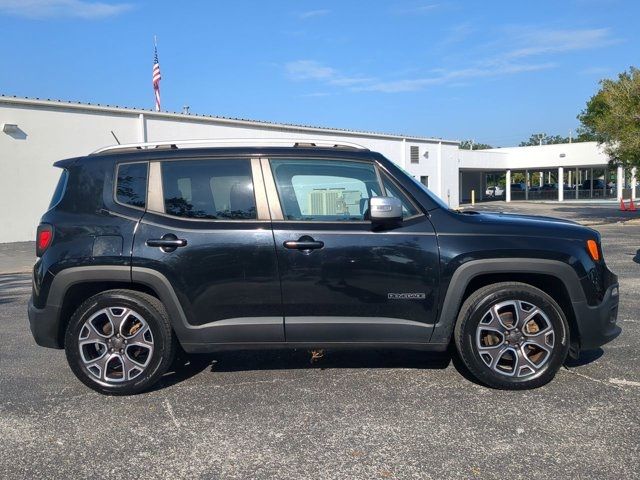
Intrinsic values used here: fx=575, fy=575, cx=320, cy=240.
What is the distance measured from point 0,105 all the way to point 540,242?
17.9 metres

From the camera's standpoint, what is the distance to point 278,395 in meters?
4.34

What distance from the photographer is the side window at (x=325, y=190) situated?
14.3 ft

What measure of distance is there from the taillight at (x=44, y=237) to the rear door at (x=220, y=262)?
2.30 feet

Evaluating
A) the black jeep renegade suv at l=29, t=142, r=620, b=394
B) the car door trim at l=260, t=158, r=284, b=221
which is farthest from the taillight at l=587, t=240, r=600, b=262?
the car door trim at l=260, t=158, r=284, b=221

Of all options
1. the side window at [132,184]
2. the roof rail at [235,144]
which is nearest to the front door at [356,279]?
the roof rail at [235,144]

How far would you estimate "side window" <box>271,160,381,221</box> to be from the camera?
4367 millimetres

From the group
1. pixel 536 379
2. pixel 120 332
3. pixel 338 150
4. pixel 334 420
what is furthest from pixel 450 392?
pixel 120 332

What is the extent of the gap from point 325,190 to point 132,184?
1517 mm

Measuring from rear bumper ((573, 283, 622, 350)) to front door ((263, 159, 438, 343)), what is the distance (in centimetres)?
109

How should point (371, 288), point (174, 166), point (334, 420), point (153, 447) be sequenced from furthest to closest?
point (174, 166)
point (371, 288)
point (334, 420)
point (153, 447)

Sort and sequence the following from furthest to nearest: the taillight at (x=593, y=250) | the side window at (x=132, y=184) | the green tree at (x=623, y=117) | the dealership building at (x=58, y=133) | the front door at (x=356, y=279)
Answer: the green tree at (x=623, y=117) < the dealership building at (x=58, y=133) < the side window at (x=132, y=184) < the taillight at (x=593, y=250) < the front door at (x=356, y=279)

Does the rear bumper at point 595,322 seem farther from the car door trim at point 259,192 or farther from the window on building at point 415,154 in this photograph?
the window on building at point 415,154

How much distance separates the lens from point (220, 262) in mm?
4230

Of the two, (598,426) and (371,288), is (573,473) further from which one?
(371,288)
